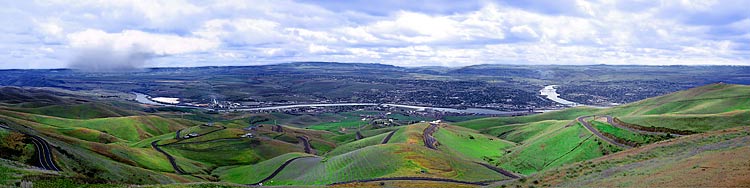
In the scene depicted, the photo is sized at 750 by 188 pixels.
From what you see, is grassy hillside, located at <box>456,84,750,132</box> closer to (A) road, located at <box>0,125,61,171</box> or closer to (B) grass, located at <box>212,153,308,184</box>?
(B) grass, located at <box>212,153,308,184</box>

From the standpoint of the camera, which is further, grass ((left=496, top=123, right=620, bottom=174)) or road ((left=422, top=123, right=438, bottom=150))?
road ((left=422, top=123, right=438, bottom=150))

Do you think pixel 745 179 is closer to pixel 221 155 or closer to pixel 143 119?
pixel 221 155

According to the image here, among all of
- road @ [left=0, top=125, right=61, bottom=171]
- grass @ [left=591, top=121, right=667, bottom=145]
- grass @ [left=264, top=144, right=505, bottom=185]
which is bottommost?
grass @ [left=264, top=144, right=505, bottom=185]

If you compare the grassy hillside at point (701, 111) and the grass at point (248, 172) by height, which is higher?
the grassy hillside at point (701, 111)

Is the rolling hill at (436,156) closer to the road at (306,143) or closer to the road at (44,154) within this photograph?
the road at (44,154)

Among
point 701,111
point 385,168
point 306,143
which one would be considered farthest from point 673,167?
point 306,143

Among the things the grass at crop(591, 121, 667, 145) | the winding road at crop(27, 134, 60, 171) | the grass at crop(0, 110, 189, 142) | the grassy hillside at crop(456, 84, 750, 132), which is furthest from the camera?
the grass at crop(0, 110, 189, 142)

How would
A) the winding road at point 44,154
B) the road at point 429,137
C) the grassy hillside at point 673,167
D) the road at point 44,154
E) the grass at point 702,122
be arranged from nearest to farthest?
the grassy hillside at point 673,167, the road at point 44,154, the winding road at point 44,154, the grass at point 702,122, the road at point 429,137

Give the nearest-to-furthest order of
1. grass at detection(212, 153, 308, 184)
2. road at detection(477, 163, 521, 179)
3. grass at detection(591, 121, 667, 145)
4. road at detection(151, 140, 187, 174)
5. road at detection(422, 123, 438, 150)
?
1. road at detection(477, 163, 521, 179)
2. grass at detection(591, 121, 667, 145)
3. grass at detection(212, 153, 308, 184)
4. road at detection(151, 140, 187, 174)
5. road at detection(422, 123, 438, 150)

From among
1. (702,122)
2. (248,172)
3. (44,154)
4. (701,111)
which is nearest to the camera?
(44,154)

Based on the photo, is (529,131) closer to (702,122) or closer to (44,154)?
(702,122)

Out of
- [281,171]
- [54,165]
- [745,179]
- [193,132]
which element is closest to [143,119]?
[193,132]

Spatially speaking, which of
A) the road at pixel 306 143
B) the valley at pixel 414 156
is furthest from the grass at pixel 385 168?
the road at pixel 306 143

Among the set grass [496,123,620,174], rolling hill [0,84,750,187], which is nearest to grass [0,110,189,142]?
rolling hill [0,84,750,187]
